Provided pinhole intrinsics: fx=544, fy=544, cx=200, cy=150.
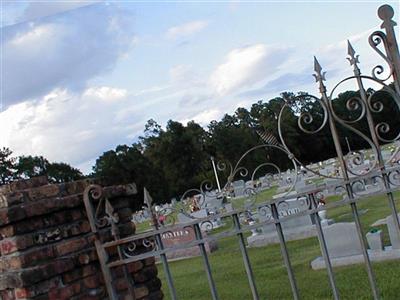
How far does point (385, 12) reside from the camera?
3168mm

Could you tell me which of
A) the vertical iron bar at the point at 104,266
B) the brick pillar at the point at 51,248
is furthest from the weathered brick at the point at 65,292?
the vertical iron bar at the point at 104,266

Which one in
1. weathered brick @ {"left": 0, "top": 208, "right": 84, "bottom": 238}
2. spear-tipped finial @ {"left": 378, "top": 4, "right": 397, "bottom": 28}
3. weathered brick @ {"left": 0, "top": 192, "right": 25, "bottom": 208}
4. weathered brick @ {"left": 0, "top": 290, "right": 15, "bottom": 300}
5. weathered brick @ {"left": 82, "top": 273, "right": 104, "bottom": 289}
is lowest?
weathered brick @ {"left": 82, "top": 273, "right": 104, "bottom": 289}

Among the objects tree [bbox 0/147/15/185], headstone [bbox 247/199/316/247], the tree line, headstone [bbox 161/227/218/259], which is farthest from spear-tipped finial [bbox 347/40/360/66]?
tree [bbox 0/147/15/185]

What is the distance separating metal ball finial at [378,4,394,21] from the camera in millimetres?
3158

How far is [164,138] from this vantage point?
4409 centimetres

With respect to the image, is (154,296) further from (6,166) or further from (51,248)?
(6,166)

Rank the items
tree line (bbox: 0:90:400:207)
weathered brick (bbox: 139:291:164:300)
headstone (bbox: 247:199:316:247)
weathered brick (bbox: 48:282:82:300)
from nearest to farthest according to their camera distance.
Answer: weathered brick (bbox: 48:282:82:300)
weathered brick (bbox: 139:291:164:300)
headstone (bbox: 247:199:316:247)
tree line (bbox: 0:90:400:207)

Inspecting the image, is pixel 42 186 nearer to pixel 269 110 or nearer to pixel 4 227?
pixel 4 227

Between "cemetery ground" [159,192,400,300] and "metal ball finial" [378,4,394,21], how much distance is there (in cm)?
261

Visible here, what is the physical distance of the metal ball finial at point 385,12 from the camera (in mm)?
3158

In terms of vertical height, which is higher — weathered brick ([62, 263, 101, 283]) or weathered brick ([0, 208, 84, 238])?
weathered brick ([0, 208, 84, 238])

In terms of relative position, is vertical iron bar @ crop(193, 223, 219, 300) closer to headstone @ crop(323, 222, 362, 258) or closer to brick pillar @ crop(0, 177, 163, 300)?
brick pillar @ crop(0, 177, 163, 300)

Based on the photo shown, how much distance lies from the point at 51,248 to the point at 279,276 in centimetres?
602

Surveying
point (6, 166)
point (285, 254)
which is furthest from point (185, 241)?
point (6, 166)
